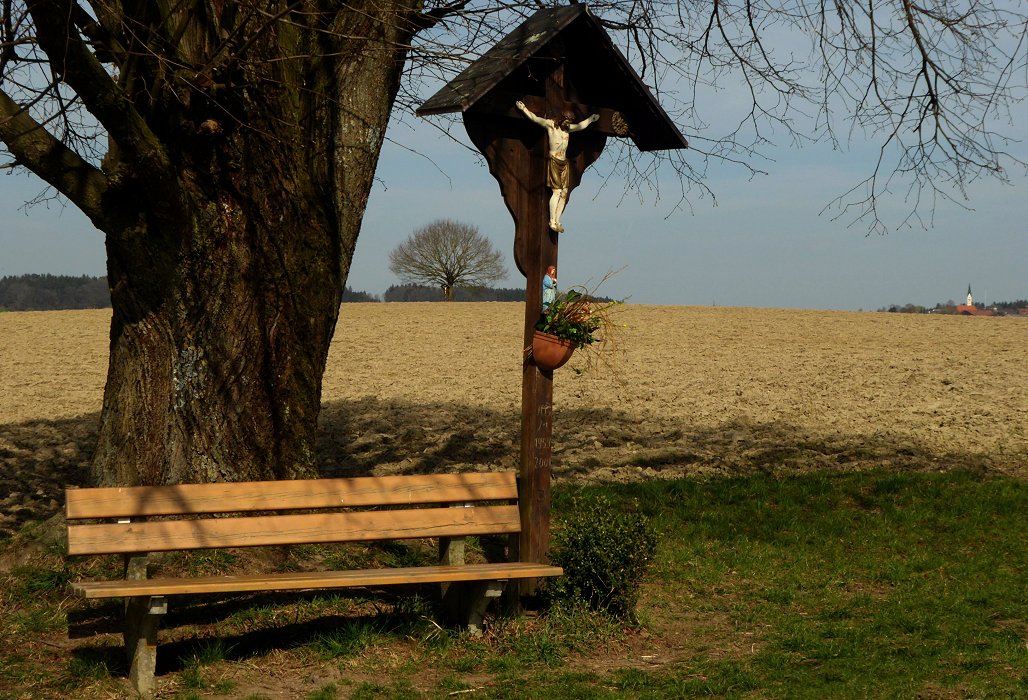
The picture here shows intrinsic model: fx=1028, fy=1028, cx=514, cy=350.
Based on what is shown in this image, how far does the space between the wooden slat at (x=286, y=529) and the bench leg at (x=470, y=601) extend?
35 cm

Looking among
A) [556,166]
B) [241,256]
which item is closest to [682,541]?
[556,166]

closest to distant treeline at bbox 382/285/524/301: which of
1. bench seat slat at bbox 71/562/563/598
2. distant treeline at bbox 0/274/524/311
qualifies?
distant treeline at bbox 0/274/524/311

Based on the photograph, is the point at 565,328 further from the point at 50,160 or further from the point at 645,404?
the point at 645,404

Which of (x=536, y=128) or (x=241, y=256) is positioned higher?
(x=536, y=128)

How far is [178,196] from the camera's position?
21.0ft

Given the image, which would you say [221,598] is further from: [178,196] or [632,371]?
[632,371]

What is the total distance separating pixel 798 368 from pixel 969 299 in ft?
210

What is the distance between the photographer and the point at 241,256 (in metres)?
6.86

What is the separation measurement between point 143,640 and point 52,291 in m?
55.9

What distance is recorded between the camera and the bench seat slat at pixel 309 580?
5074 millimetres

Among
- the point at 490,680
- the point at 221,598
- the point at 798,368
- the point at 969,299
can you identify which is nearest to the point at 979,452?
the point at 798,368

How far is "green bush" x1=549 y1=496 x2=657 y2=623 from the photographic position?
646 cm

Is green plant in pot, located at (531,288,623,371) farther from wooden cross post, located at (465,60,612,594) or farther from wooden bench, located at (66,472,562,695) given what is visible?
wooden bench, located at (66,472,562,695)

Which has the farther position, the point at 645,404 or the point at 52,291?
the point at 52,291
